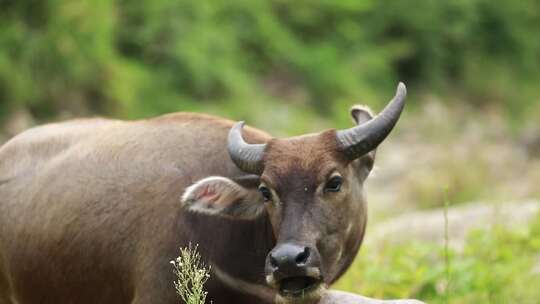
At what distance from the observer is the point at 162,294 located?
7059 mm

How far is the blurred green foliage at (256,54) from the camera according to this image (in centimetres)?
1783

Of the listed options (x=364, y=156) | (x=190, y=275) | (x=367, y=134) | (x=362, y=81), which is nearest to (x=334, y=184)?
(x=367, y=134)

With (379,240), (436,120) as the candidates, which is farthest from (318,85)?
(379,240)

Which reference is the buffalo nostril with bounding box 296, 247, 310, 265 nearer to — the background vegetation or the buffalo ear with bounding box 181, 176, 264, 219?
the buffalo ear with bounding box 181, 176, 264, 219

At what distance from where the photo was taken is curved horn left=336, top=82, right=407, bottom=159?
275 inches

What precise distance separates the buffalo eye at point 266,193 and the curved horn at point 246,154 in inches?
5.2

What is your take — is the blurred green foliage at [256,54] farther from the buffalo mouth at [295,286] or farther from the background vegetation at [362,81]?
the buffalo mouth at [295,286]

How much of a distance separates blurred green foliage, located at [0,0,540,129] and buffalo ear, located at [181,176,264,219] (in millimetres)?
10580

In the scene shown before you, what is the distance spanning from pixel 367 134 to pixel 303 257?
941 millimetres

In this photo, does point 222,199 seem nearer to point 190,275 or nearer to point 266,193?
point 266,193

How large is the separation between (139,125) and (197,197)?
40.6 inches

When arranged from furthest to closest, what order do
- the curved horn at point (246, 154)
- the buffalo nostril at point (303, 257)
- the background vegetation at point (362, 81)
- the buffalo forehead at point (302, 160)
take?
the background vegetation at point (362, 81)
the curved horn at point (246, 154)
the buffalo forehead at point (302, 160)
the buffalo nostril at point (303, 257)

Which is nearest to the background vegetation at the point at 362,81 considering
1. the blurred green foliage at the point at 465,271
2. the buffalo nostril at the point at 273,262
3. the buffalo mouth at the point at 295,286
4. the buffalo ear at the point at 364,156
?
the blurred green foliage at the point at 465,271

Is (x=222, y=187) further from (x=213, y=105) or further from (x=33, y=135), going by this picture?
(x=213, y=105)
